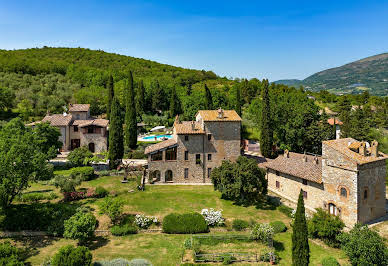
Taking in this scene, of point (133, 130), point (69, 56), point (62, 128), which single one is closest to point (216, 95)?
point (133, 130)

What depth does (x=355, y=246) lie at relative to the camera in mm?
21703

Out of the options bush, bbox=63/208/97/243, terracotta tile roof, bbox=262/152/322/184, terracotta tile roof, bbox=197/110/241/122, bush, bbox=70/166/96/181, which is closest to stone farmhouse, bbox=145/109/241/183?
terracotta tile roof, bbox=197/110/241/122

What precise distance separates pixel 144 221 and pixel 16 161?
43.6ft

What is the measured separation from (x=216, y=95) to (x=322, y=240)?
50.0m

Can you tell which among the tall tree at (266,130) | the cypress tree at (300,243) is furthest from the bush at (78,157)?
the cypress tree at (300,243)

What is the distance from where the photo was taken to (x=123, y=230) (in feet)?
86.3

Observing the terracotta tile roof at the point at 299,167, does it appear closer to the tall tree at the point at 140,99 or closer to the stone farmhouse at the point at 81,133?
→ the stone farmhouse at the point at 81,133

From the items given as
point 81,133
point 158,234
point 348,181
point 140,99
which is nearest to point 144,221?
point 158,234

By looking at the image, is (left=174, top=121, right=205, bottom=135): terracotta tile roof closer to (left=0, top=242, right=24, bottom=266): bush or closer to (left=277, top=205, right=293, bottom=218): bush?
(left=277, top=205, right=293, bottom=218): bush

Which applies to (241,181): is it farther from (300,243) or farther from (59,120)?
(59,120)

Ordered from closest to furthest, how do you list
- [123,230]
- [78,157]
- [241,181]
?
1. [123,230]
2. [241,181]
3. [78,157]

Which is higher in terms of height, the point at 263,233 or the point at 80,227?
the point at 80,227

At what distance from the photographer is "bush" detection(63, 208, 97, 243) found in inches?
929

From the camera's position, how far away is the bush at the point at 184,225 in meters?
26.7
